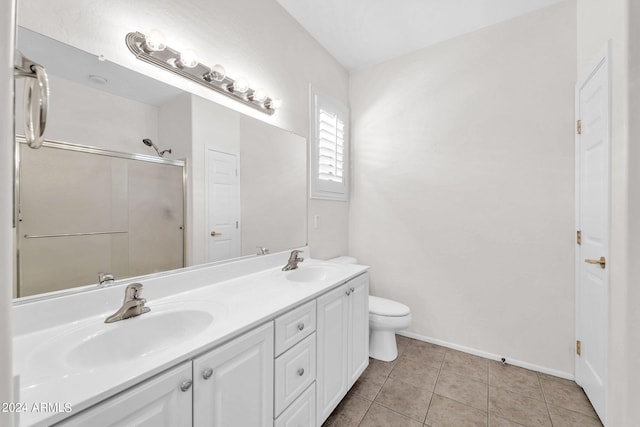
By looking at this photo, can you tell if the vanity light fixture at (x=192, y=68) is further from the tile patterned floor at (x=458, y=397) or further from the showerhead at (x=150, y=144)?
the tile patterned floor at (x=458, y=397)

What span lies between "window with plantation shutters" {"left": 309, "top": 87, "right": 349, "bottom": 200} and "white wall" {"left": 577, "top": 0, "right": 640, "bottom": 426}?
5.87 feet

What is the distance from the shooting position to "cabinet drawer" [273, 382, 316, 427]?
1.11m

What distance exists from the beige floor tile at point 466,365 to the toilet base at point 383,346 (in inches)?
15.2

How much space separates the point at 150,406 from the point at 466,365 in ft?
7.18

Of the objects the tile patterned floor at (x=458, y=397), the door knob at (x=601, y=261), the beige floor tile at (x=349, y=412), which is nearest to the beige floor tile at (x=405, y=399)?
the tile patterned floor at (x=458, y=397)

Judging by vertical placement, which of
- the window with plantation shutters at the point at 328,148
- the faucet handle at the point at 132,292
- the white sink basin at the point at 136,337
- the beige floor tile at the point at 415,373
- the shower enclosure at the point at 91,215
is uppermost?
the window with plantation shutters at the point at 328,148

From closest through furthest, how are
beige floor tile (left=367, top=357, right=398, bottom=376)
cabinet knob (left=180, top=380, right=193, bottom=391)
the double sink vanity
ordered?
the double sink vanity, cabinet knob (left=180, top=380, right=193, bottom=391), beige floor tile (left=367, top=357, right=398, bottom=376)

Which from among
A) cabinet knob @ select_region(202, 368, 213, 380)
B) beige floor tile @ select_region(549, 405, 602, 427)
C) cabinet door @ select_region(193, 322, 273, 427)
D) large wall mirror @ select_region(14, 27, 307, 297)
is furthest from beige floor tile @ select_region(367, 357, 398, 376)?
cabinet knob @ select_region(202, 368, 213, 380)

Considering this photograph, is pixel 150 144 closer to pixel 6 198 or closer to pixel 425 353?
pixel 6 198

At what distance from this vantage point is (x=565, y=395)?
5.57 feet

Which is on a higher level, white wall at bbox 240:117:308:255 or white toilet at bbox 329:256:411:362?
white wall at bbox 240:117:308:255

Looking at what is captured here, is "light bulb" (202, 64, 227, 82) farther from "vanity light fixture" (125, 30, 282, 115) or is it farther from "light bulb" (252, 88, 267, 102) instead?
"light bulb" (252, 88, 267, 102)

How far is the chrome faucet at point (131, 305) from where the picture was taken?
37.4 inches

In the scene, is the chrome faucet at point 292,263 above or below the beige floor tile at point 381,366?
above
